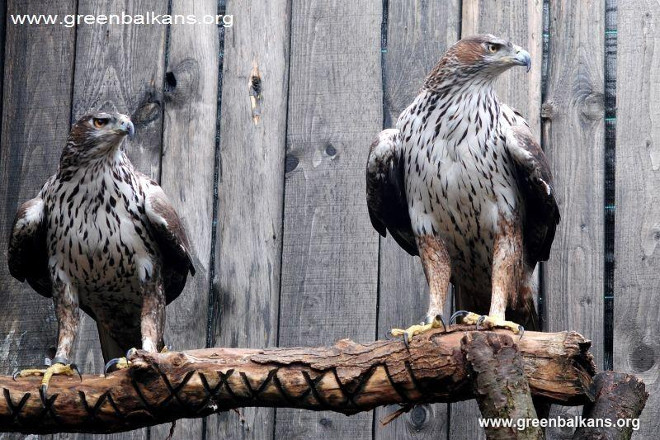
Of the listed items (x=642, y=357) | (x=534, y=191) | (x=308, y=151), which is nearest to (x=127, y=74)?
(x=308, y=151)

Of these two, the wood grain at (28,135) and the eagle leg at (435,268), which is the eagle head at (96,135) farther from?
the eagle leg at (435,268)

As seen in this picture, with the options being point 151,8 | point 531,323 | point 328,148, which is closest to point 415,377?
point 531,323

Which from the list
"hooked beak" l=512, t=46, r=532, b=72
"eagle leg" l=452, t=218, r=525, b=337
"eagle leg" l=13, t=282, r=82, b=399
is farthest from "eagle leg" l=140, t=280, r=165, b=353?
"hooked beak" l=512, t=46, r=532, b=72

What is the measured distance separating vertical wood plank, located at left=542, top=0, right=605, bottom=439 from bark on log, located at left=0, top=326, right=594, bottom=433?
129 centimetres

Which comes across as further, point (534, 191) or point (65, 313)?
point (65, 313)

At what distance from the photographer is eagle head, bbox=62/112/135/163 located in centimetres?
554

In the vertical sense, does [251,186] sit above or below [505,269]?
above

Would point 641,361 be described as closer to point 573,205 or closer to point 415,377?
point 573,205

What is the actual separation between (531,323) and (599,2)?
1.93 metres

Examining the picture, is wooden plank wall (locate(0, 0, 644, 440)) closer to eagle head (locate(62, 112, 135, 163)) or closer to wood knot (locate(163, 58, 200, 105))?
wood knot (locate(163, 58, 200, 105))

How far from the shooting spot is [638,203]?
19.0ft

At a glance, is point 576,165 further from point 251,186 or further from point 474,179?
point 251,186

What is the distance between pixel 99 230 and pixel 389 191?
5.00 feet

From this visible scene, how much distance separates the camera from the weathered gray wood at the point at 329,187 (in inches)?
236
